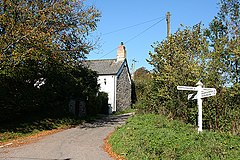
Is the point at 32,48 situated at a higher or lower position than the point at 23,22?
lower

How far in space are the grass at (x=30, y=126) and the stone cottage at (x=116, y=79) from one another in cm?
1366

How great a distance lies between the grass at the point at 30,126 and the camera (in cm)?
1555

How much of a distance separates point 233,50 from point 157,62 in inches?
261

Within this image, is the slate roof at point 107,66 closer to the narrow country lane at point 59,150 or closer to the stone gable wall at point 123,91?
the stone gable wall at point 123,91

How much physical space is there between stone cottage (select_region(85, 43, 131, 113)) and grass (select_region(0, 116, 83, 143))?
1366cm

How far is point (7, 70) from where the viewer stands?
46.9ft

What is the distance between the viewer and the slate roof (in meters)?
38.2

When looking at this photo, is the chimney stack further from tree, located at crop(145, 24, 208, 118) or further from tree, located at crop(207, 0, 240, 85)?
tree, located at crop(207, 0, 240, 85)

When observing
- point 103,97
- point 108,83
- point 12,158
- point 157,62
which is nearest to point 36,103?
point 157,62

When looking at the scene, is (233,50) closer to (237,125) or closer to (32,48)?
(237,125)

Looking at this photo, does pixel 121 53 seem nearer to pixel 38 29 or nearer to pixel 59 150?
pixel 38 29

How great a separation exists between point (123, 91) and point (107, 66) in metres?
4.12

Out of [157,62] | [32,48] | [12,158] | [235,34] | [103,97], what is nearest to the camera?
[12,158]

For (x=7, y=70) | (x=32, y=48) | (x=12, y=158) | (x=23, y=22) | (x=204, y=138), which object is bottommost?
(x=12, y=158)
